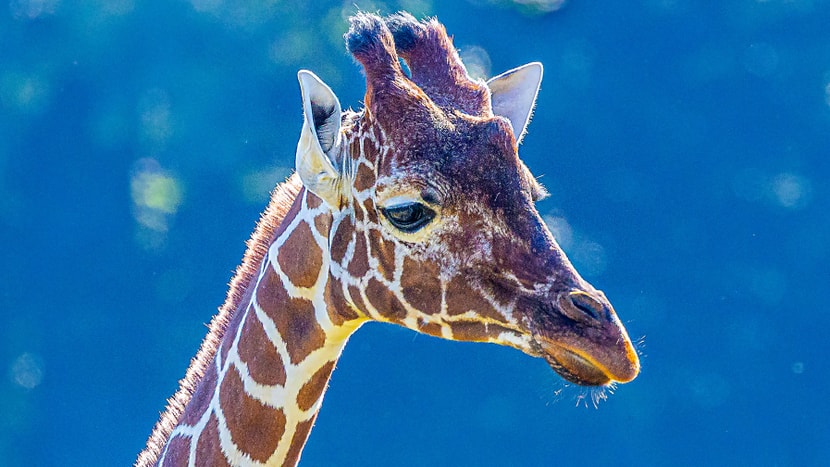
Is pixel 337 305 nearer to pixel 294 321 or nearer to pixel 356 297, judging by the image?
pixel 356 297

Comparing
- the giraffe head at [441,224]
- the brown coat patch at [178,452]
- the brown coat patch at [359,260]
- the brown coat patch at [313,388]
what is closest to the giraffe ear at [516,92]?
the giraffe head at [441,224]

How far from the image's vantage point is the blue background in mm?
6578

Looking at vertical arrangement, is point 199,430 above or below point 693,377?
below

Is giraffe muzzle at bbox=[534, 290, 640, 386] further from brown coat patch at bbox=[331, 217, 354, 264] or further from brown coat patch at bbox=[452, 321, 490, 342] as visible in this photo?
brown coat patch at bbox=[331, 217, 354, 264]

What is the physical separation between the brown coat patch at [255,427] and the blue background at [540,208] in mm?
3571

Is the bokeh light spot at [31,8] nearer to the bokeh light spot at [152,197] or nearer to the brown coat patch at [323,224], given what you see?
the bokeh light spot at [152,197]

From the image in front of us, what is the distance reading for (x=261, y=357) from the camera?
10.0ft

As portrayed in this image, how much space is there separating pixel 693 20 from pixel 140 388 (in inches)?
192

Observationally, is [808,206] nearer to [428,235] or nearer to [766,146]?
[766,146]

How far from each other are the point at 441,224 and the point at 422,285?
0.66 feet

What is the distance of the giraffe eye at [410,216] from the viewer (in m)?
2.70

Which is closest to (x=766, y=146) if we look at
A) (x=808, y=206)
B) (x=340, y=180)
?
(x=808, y=206)

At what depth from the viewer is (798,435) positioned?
6.56 metres

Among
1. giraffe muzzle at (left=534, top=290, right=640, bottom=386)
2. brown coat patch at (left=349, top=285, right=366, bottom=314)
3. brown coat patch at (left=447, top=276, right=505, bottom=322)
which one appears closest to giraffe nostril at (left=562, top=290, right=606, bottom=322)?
giraffe muzzle at (left=534, top=290, right=640, bottom=386)
